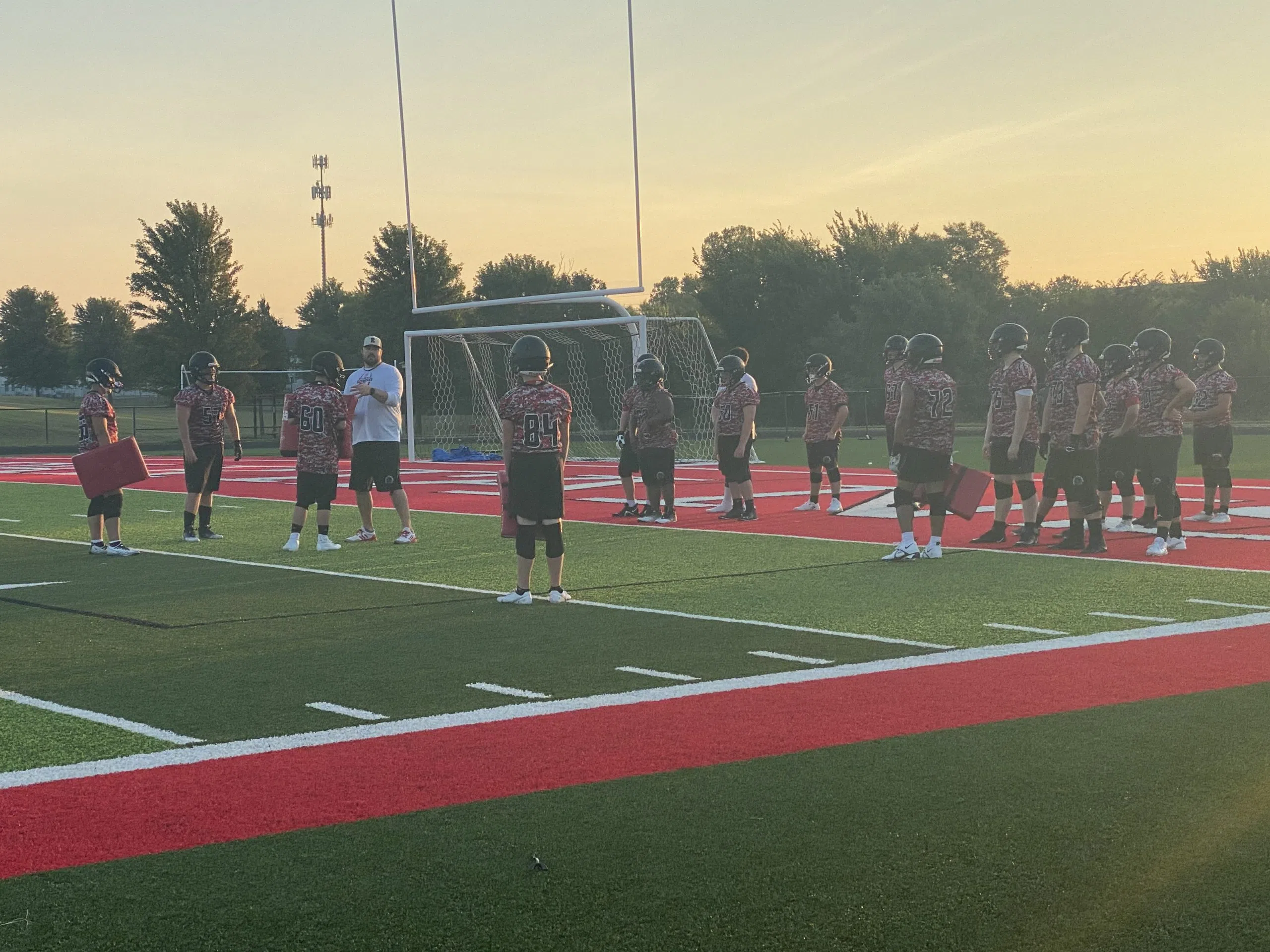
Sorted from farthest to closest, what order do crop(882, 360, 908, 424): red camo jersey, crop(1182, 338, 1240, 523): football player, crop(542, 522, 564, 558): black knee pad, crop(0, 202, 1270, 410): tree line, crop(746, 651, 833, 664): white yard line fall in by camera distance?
crop(0, 202, 1270, 410): tree line < crop(882, 360, 908, 424): red camo jersey < crop(1182, 338, 1240, 523): football player < crop(542, 522, 564, 558): black knee pad < crop(746, 651, 833, 664): white yard line

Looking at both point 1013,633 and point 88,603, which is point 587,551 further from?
point 1013,633

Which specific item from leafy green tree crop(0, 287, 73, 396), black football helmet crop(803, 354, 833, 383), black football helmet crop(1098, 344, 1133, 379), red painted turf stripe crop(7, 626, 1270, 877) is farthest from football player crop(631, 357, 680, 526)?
leafy green tree crop(0, 287, 73, 396)

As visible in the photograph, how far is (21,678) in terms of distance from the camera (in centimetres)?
738

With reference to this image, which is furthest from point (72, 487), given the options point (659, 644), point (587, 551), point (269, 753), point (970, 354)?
point (970, 354)

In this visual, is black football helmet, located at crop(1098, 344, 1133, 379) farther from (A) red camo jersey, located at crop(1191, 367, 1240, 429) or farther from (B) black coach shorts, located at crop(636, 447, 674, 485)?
(B) black coach shorts, located at crop(636, 447, 674, 485)

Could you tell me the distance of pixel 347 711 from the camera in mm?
6516

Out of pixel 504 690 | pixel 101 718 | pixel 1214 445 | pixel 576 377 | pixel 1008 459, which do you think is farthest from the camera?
pixel 576 377

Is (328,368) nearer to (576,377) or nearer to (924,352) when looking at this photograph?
(924,352)

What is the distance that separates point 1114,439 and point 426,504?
9498mm

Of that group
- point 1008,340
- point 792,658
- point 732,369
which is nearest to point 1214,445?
point 1008,340

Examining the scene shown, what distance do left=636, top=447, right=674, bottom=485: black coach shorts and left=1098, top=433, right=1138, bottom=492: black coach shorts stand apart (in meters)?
4.48

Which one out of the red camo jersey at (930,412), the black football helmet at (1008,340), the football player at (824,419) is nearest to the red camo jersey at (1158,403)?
the black football helmet at (1008,340)

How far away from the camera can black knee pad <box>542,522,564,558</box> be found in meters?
9.89

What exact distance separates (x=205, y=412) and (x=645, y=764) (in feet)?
33.1
